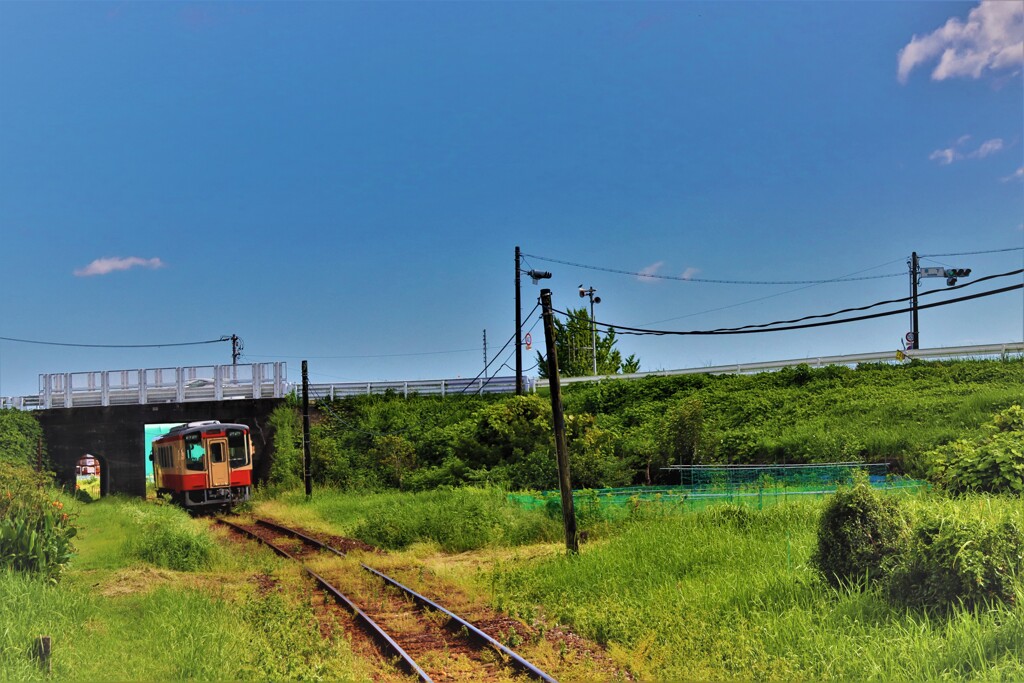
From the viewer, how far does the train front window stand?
96.5 ft

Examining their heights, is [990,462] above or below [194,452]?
above

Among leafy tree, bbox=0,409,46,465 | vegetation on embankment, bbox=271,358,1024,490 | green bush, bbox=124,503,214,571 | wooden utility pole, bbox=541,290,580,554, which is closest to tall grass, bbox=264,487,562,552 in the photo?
wooden utility pole, bbox=541,290,580,554

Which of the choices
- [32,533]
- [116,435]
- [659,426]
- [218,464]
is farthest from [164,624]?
[116,435]

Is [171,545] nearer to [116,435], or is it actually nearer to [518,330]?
[518,330]

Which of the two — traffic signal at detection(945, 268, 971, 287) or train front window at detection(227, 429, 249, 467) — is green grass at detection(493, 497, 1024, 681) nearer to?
traffic signal at detection(945, 268, 971, 287)

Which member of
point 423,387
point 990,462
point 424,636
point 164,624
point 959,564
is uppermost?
point 423,387

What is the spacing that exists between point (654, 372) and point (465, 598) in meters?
24.0

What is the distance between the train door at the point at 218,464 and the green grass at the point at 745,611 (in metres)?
17.3

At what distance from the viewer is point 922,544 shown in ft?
28.9

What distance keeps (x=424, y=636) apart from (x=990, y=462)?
438 inches

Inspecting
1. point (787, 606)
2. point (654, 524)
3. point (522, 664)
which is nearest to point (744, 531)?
point (654, 524)

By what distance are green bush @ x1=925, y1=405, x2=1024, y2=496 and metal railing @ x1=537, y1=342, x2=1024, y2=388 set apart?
1476cm

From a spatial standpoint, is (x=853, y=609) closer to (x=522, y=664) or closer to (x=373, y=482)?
(x=522, y=664)

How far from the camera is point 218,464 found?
28.9 m
